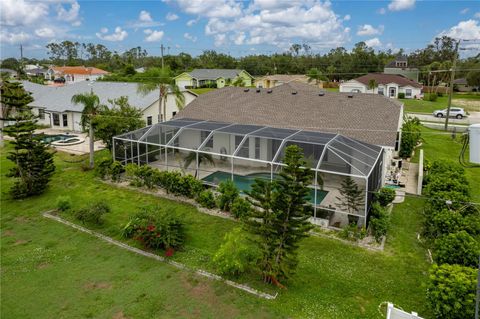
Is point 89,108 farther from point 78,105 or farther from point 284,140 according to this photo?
point 284,140

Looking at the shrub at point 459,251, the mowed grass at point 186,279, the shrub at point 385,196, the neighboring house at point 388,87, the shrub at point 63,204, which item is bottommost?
the mowed grass at point 186,279

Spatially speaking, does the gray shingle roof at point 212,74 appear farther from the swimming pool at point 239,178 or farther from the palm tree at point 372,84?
the swimming pool at point 239,178

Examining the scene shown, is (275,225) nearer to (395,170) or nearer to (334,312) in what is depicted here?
(334,312)

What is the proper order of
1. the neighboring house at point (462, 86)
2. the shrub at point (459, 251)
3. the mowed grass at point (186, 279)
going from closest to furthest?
the mowed grass at point (186, 279) → the shrub at point (459, 251) → the neighboring house at point (462, 86)

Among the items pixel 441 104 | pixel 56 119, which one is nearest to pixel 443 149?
pixel 441 104

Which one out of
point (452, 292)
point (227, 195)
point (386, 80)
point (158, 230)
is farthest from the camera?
point (386, 80)

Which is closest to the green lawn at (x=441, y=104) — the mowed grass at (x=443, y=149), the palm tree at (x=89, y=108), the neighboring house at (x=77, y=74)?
the mowed grass at (x=443, y=149)

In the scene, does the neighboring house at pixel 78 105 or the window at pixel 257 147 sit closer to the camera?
the window at pixel 257 147
